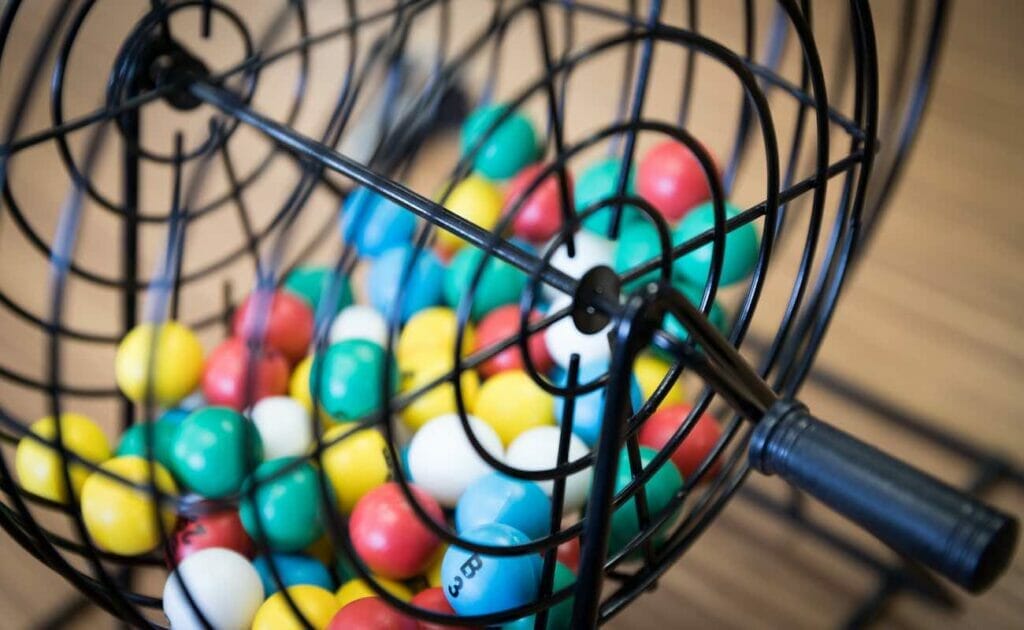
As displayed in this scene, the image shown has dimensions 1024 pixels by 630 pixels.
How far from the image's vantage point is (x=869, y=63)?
477mm

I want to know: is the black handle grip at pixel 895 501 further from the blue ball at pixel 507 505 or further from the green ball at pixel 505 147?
the green ball at pixel 505 147

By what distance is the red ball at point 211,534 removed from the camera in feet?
1.86

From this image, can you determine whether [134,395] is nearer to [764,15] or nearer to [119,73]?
[119,73]

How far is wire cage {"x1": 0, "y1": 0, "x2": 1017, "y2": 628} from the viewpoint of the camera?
373 millimetres

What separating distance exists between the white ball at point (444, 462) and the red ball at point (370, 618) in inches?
4.2

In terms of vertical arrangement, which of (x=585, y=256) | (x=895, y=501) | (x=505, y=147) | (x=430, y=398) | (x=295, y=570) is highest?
(x=505, y=147)

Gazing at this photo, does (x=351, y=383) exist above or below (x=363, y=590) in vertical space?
above

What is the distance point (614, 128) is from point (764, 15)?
132cm

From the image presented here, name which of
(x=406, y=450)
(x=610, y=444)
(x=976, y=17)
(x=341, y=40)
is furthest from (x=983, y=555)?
(x=976, y=17)

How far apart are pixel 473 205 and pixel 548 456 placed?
0.25m

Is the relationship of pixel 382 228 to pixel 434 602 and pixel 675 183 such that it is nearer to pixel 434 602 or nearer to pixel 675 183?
pixel 675 183

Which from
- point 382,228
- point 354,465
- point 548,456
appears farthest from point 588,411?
point 382,228

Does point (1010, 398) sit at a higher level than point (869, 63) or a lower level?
higher

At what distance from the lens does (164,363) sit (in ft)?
2.19
